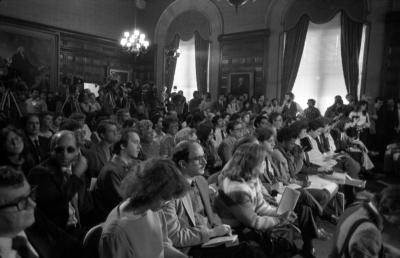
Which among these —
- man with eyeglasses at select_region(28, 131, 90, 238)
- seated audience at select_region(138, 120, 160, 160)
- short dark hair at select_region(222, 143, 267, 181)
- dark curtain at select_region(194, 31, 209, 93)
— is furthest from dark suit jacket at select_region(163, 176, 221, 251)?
dark curtain at select_region(194, 31, 209, 93)

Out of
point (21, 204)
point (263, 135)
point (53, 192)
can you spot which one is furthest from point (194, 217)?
point (263, 135)

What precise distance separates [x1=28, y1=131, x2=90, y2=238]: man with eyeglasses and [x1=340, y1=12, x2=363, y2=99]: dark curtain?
9.31m

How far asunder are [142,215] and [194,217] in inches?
33.2

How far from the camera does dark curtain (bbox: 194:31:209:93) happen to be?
13414mm

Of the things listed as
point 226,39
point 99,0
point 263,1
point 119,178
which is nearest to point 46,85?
point 99,0

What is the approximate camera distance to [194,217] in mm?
2541

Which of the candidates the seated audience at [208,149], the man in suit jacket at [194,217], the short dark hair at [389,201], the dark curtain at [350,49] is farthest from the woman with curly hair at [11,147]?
the dark curtain at [350,49]

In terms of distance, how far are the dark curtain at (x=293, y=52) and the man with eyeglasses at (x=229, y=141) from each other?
21.0ft

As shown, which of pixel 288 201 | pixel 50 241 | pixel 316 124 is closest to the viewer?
pixel 50 241

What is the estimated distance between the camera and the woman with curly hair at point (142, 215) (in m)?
1.66

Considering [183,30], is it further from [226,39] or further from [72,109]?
[72,109]

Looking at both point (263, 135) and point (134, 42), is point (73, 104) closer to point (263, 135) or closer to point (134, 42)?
point (134, 42)

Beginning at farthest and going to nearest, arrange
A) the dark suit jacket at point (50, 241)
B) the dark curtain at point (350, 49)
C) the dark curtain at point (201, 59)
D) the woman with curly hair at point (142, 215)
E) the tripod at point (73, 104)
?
the dark curtain at point (201, 59)
the dark curtain at point (350, 49)
the tripod at point (73, 104)
the dark suit jacket at point (50, 241)
the woman with curly hair at point (142, 215)

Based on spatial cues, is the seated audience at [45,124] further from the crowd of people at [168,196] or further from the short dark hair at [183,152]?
the short dark hair at [183,152]
